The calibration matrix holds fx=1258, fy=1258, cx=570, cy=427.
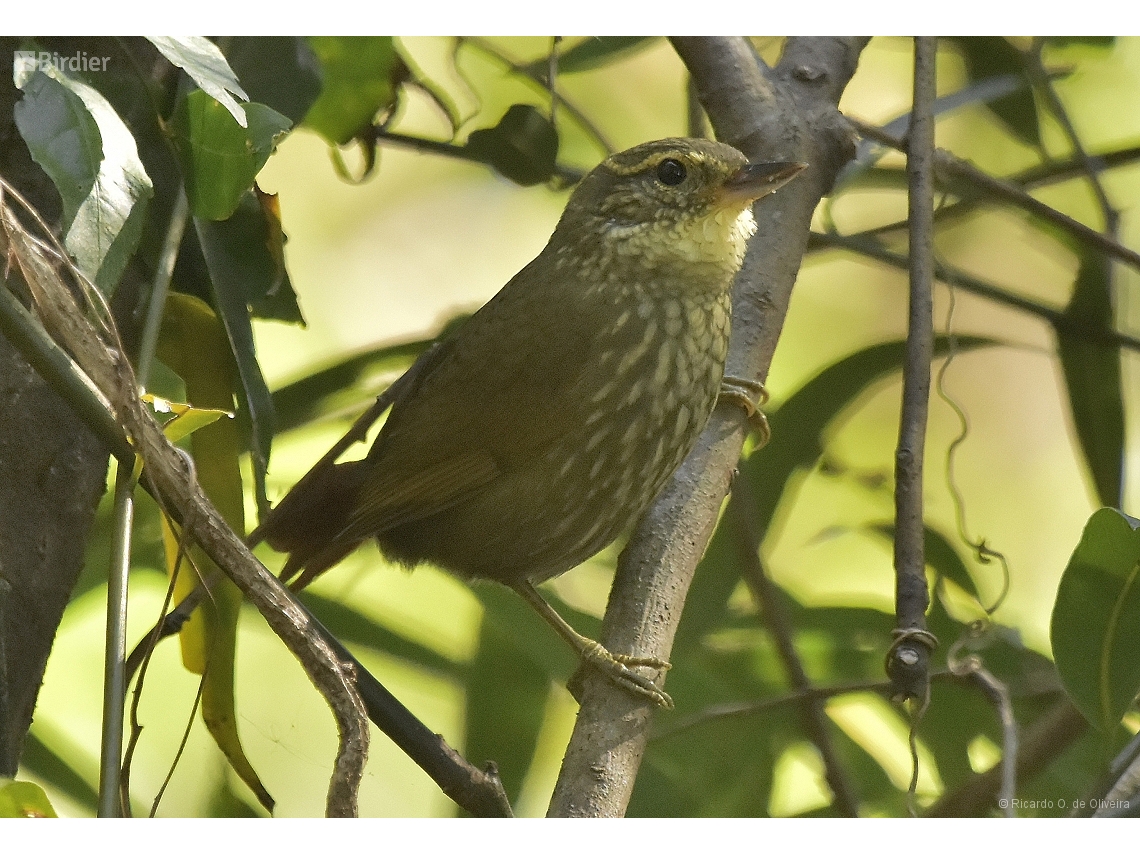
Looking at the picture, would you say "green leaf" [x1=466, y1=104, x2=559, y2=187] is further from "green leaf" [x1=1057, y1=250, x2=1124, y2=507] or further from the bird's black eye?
"green leaf" [x1=1057, y1=250, x2=1124, y2=507]

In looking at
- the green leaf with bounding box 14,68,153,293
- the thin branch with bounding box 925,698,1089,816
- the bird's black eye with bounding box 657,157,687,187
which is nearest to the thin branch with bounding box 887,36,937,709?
the thin branch with bounding box 925,698,1089,816

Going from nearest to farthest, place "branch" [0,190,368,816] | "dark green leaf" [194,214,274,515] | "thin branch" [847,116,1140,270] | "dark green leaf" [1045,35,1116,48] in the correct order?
"branch" [0,190,368,816]
"dark green leaf" [194,214,274,515]
"dark green leaf" [1045,35,1116,48]
"thin branch" [847,116,1140,270]

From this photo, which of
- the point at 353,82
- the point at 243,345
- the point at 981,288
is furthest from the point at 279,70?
the point at 981,288

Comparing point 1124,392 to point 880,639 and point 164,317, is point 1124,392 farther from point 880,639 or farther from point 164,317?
point 164,317

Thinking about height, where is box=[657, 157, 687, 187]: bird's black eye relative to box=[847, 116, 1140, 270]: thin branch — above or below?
below

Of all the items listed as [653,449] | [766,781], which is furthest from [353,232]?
[766,781]

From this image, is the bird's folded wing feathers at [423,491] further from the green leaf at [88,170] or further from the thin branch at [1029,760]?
the thin branch at [1029,760]

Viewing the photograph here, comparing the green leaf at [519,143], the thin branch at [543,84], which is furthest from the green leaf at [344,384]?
the thin branch at [543,84]
